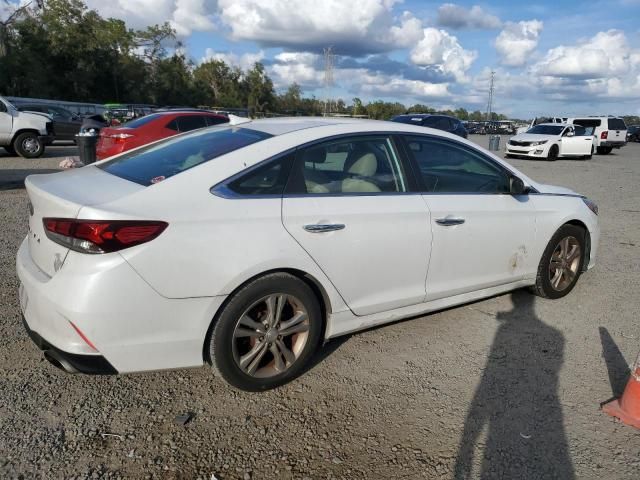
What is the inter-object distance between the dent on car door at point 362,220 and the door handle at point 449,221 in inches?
5.0

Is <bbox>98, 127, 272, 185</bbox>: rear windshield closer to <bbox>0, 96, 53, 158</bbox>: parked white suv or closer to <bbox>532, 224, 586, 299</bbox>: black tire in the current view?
<bbox>532, 224, 586, 299</bbox>: black tire

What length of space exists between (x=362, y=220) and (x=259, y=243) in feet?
2.41

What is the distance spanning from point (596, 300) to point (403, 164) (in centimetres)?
260

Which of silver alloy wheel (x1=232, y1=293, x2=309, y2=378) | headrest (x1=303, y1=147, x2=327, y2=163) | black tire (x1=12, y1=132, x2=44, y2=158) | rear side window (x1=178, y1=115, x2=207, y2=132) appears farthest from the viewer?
black tire (x1=12, y1=132, x2=44, y2=158)

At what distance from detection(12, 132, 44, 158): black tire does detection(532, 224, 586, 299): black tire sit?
46.2 feet

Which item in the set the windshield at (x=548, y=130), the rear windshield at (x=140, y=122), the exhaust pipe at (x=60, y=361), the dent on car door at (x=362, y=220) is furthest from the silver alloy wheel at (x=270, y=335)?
the windshield at (x=548, y=130)

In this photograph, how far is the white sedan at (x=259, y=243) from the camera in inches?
97.7

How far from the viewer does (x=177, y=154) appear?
126 inches

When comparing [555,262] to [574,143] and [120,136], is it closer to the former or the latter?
[120,136]

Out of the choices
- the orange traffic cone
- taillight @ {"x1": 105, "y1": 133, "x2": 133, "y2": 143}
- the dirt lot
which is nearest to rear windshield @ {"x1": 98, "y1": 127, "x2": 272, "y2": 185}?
the dirt lot

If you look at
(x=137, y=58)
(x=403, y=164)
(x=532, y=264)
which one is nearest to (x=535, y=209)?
(x=532, y=264)

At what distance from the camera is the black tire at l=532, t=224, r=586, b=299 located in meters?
4.40

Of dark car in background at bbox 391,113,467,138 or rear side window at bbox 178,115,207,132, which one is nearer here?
rear side window at bbox 178,115,207,132

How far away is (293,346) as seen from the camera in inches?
122
